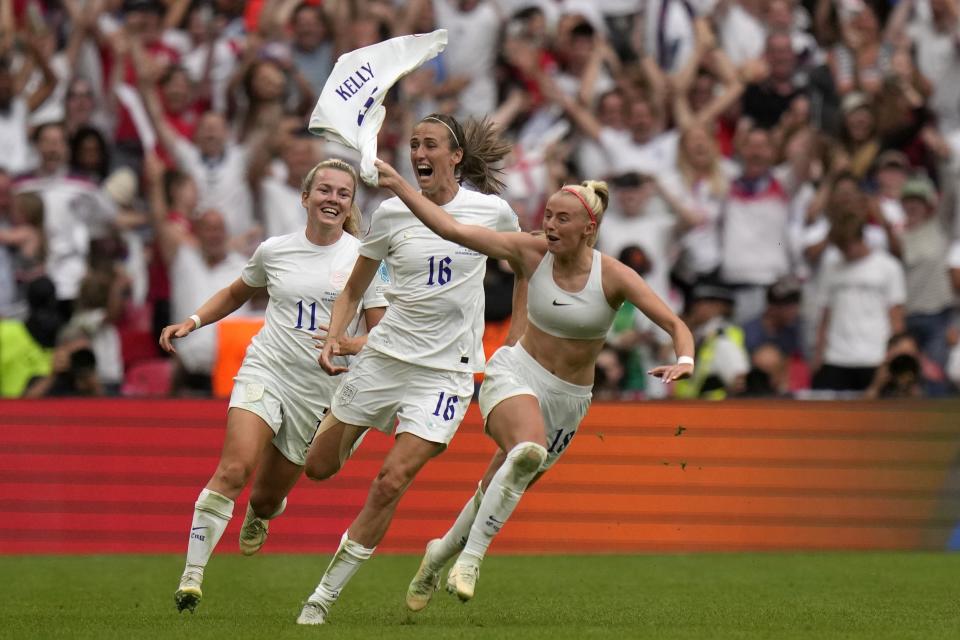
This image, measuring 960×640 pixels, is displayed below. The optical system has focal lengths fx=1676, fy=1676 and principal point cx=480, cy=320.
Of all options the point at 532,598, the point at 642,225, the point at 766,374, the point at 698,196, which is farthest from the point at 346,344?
the point at 698,196

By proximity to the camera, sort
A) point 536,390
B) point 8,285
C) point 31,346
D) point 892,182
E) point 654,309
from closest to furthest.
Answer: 1. point 654,309
2. point 536,390
3. point 31,346
4. point 8,285
5. point 892,182

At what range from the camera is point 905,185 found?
50.4ft

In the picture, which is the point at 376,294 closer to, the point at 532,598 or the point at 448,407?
the point at 448,407

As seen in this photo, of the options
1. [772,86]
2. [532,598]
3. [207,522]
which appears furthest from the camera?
[772,86]

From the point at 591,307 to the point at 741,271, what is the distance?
677cm

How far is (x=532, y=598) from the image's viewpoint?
400 inches

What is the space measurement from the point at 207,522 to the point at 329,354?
1.15 m

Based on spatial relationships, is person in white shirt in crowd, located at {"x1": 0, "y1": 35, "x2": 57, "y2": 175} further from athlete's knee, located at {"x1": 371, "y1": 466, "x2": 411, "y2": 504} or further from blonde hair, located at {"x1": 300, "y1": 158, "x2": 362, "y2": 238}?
athlete's knee, located at {"x1": 371, "y1": 466, "x2": 411, "y2": 504}

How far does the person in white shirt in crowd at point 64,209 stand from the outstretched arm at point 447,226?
287 inches

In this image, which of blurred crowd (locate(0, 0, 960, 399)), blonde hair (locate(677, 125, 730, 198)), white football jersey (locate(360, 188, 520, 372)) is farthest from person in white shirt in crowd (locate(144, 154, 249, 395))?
white football jersey (locate(360, 188, 520, 372))

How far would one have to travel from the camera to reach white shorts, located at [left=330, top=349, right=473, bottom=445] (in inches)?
342

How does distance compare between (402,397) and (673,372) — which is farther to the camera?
(402,397)

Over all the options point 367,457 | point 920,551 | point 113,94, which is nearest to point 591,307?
point 367,457

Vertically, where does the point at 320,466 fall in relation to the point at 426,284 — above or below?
below
